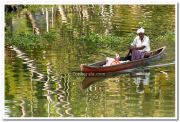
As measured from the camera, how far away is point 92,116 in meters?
9.19

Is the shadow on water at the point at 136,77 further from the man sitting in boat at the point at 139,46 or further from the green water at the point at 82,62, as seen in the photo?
the man sitting in boat at the point at 139,46

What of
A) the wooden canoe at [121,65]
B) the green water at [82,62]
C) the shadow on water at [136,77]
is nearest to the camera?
the green water at [82,62]

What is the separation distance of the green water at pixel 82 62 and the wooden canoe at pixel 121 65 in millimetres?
85

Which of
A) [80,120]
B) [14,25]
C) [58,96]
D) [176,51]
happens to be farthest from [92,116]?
[14,25]

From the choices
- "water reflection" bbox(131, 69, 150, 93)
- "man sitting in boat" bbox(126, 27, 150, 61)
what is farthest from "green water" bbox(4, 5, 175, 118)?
"man sitting in boat" bbox(126, 27, 150, 61)

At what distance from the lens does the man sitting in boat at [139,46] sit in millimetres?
10438

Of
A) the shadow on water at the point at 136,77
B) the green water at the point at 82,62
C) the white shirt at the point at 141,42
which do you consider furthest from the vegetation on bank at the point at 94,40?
the shadow on water at the point at 136,77

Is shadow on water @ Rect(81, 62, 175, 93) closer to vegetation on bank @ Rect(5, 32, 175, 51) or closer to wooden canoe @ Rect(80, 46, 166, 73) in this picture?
wooden canoe @ Rect(80, 46, 166, 73)

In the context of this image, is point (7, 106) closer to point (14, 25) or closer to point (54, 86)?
point (54, 86)

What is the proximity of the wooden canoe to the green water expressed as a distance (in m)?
0.08

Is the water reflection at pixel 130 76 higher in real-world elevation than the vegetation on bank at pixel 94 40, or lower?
lower

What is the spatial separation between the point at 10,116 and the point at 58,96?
0.83 metres

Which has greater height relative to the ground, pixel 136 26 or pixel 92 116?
pixel 136 26

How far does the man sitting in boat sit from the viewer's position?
411 inches
